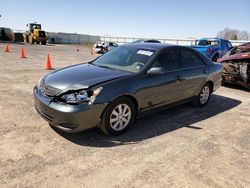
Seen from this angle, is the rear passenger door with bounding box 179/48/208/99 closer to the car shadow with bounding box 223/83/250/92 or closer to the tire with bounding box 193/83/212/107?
the tire with bounding box 193/83/212/107

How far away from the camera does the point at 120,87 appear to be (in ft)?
13.8

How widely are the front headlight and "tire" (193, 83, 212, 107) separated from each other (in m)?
3.14

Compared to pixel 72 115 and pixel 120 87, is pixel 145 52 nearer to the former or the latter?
pixel 120 87

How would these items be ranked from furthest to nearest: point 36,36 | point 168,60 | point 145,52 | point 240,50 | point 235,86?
point 36,36, point 240,50, point 235,86, point 168,60, point 145,52

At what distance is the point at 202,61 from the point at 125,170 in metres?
3.95

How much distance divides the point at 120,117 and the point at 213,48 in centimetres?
1247

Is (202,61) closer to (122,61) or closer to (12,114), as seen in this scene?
(122,61)

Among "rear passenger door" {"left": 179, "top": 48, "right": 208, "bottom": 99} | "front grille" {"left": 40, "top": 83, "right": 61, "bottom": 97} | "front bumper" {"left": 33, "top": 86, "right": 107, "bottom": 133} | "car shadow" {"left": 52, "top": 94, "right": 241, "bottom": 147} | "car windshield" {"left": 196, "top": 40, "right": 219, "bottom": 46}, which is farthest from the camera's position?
"car windshield" {"left": 196, "top": 40, "right": 219, "bottom": 46}

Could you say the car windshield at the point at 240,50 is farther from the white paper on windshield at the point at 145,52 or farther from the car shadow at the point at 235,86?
the white paper on windshield at the point at 145,52

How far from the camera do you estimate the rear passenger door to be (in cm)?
562

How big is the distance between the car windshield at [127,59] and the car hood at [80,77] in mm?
265

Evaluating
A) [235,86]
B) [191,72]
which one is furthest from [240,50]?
[191,72]

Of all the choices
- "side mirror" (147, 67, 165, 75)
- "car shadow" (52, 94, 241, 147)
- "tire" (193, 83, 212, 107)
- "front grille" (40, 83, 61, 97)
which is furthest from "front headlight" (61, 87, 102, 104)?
"tire" (193, 83, 212, 107)

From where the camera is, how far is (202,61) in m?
6.34
